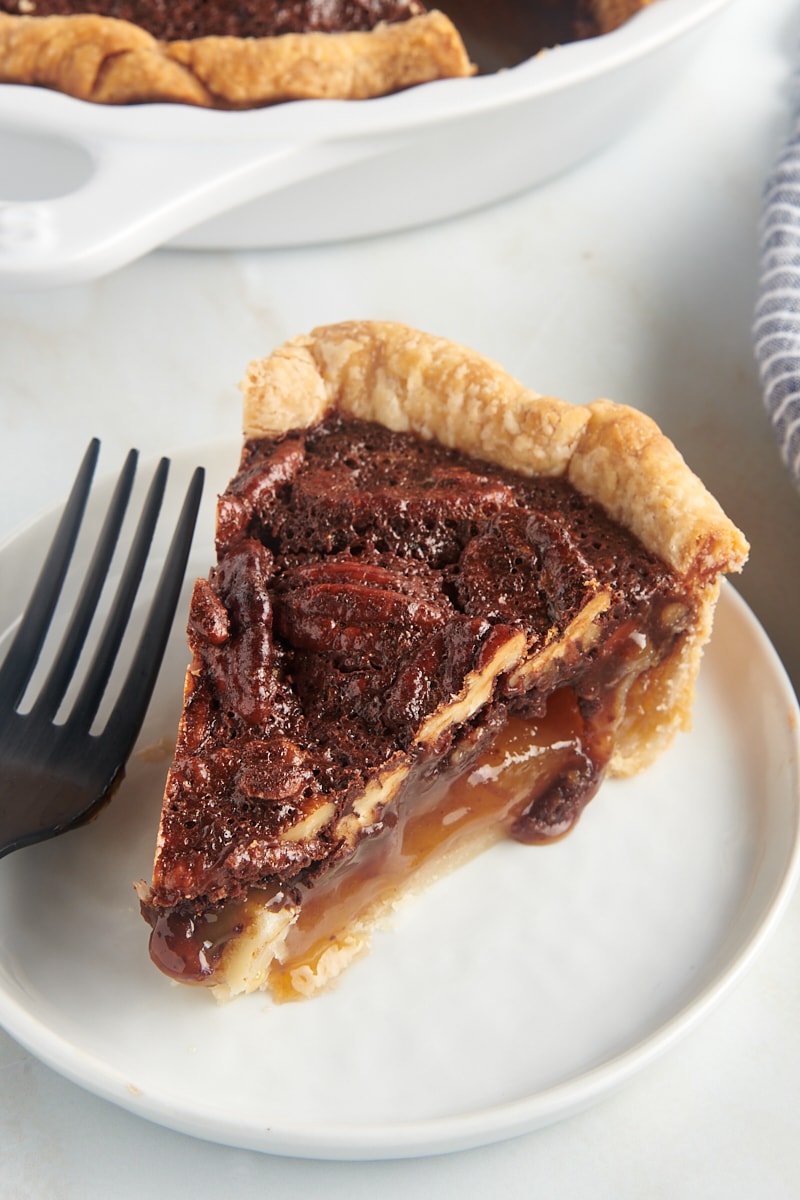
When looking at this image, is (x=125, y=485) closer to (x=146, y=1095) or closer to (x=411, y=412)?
(x=411, y=412)

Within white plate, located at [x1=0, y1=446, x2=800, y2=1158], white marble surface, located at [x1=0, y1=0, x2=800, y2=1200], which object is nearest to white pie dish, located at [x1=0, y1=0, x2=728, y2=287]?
white marble surface, located at [x1=0, y1=0, x2=800, y2=1200]

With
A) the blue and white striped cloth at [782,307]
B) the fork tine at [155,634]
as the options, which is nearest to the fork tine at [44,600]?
the fork tine at [155,634]

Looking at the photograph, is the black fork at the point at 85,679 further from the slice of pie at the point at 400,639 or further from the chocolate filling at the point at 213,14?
the chocolate filling at the point at 213,14

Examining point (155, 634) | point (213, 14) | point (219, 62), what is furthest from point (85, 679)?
point (213, 14)

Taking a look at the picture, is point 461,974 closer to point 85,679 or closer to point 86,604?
point 85,679

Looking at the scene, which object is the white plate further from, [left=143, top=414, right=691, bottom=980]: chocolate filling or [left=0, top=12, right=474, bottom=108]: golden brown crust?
[left=0, top=12, right=474, bottom=108]: golden brown crust

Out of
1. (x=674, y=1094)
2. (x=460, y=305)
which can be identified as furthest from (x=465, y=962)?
(x=460, y=305)
